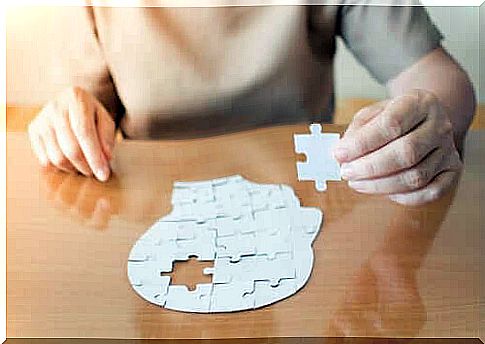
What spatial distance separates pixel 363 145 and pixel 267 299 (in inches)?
7.5

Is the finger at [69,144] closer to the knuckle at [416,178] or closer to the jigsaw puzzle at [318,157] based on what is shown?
the jigsaw puzzle at [318,157]

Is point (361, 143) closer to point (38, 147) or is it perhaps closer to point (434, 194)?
point (434, 194)

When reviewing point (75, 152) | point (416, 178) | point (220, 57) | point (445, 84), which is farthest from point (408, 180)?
point (75, 152)

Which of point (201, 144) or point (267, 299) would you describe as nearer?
point (267, 299)

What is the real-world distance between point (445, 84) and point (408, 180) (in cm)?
11

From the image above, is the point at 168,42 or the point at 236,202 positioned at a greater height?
the point at 168,42

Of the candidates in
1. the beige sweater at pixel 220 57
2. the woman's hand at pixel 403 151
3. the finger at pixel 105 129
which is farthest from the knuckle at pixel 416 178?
Result: the finger at pixel 105 129

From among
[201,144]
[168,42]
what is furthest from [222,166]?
[168,42]

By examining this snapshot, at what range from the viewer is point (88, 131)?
34.8 inches

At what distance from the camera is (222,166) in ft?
2.95

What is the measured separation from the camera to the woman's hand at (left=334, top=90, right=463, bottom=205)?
860mm

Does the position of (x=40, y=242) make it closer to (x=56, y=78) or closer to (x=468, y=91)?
(x=56, y=78)

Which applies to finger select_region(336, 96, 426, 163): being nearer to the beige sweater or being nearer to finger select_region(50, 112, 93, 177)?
the beige sweater

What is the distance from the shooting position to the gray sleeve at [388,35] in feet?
2.96
